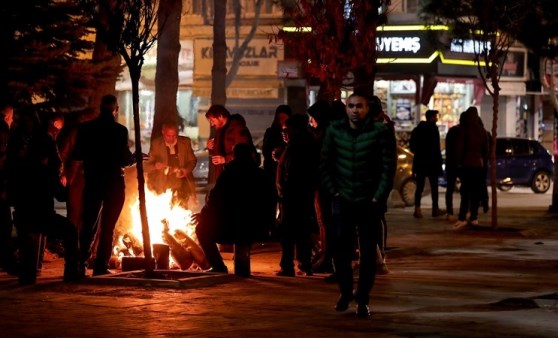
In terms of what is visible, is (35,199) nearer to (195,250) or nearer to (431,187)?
(195,250)

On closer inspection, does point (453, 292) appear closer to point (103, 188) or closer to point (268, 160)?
point (103, 188)

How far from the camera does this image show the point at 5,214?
49.7 feet

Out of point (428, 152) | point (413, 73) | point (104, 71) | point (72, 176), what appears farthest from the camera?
point (413, 73)

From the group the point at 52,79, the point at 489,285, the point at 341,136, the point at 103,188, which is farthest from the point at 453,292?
the point at 52,79

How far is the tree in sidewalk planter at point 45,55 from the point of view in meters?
18.5

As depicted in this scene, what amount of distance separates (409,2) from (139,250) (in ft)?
98.2

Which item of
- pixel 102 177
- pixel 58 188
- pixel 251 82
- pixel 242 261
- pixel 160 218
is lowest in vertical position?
pixel 242 261

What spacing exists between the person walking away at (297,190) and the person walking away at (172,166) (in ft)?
9.75

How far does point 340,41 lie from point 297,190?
4940 mm

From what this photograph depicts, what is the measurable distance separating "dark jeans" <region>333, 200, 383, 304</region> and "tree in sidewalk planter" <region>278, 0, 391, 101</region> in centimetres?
727

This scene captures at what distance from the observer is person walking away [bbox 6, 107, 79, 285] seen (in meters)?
13.4

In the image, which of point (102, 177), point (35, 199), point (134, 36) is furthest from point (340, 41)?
point (35, 199)

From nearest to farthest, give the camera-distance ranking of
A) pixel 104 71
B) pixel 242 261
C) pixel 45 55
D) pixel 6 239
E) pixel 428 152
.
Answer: pixel 242 261 < pixel 6 239 < pixel 45 55 < pixel 104 71 < pixel 428 152

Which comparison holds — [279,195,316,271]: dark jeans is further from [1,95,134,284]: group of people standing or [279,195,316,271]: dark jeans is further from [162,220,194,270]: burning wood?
[1,95,134,284]: group of people standing
